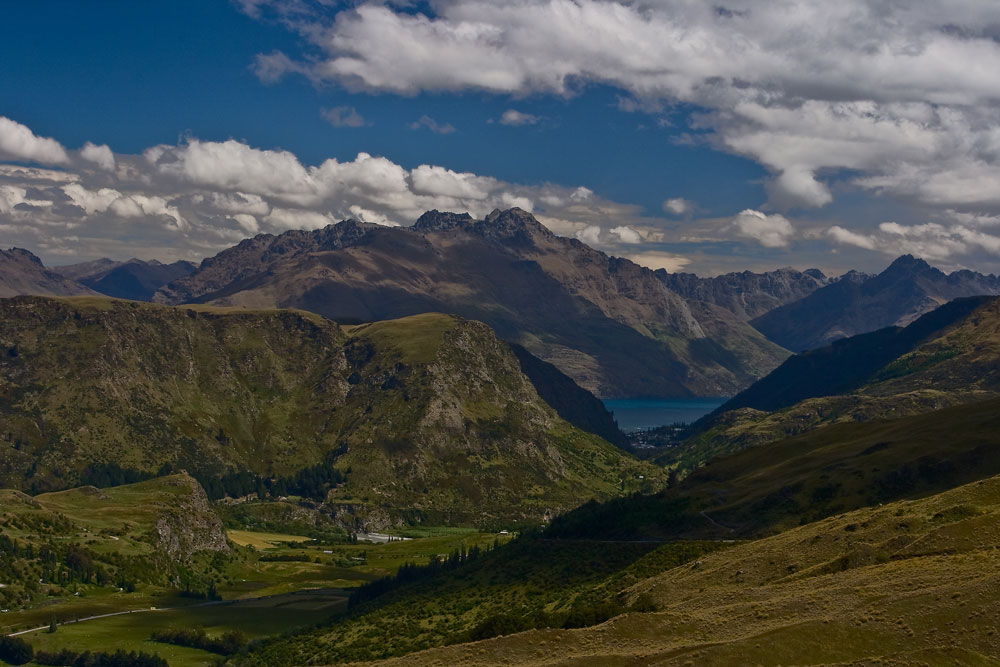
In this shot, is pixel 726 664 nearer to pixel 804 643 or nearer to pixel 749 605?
pixel 804 643

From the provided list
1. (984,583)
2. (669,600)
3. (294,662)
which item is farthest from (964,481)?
(294,662)

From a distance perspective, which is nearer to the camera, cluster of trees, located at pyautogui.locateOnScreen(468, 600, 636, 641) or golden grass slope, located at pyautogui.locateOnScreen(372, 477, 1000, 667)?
golden grass slope, located at pyautogui.locateOnScreen(372, 477, 1000, 667)

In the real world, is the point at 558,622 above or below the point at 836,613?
below

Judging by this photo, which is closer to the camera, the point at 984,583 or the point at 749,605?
the point at 984,583

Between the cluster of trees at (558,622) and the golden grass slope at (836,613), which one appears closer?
the golden grass slope at (836,613)

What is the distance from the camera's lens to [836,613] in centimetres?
8700

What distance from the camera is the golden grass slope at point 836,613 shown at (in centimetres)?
7944

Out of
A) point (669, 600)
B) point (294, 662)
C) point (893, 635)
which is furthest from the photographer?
point (294, 662)

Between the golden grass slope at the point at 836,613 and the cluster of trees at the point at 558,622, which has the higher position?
the golden grass slope at the point at 836,613

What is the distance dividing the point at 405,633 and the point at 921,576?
4780 inches

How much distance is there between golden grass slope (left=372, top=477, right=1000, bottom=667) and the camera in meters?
79.4

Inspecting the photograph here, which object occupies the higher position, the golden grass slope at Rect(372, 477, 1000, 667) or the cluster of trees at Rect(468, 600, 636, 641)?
the golden grass slope at Rect(372, 477, 1000, 667)

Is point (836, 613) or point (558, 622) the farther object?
point (558, 622)

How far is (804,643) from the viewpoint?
81.7m
